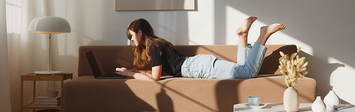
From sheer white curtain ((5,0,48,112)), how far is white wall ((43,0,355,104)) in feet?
0.54

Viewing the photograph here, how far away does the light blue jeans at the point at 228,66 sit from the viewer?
2293mm

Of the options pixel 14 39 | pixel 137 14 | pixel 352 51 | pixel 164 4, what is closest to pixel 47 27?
pixel 14 39

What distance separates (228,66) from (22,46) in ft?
7.12

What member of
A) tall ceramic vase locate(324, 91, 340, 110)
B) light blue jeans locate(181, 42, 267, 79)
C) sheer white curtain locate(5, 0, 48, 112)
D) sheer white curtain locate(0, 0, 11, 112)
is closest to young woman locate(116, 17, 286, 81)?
light blue jeans locate(181, 42, 267, 79)

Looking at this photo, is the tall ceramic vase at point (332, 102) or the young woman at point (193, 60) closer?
the tall ceramic vase at point (332, 102)

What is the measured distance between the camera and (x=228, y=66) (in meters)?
2.32

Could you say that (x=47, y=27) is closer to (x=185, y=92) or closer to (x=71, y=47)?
(x=71, y=47)

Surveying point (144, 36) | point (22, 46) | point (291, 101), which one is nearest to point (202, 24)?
point (144, 36)

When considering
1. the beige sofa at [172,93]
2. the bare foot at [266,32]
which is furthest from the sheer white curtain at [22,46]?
the bare foot at [266,32]

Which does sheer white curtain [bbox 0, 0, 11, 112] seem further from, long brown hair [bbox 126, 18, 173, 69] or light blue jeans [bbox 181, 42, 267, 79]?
light blue jeans [bbox 181, 42, 267, 79]

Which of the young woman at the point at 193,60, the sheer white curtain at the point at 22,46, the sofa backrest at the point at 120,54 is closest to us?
the young woman at the point at 193,60

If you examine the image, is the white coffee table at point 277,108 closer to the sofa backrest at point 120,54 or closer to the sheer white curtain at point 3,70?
the sofa backrest at point 120,54

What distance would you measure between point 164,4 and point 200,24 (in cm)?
47

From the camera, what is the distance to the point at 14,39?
276 cm
